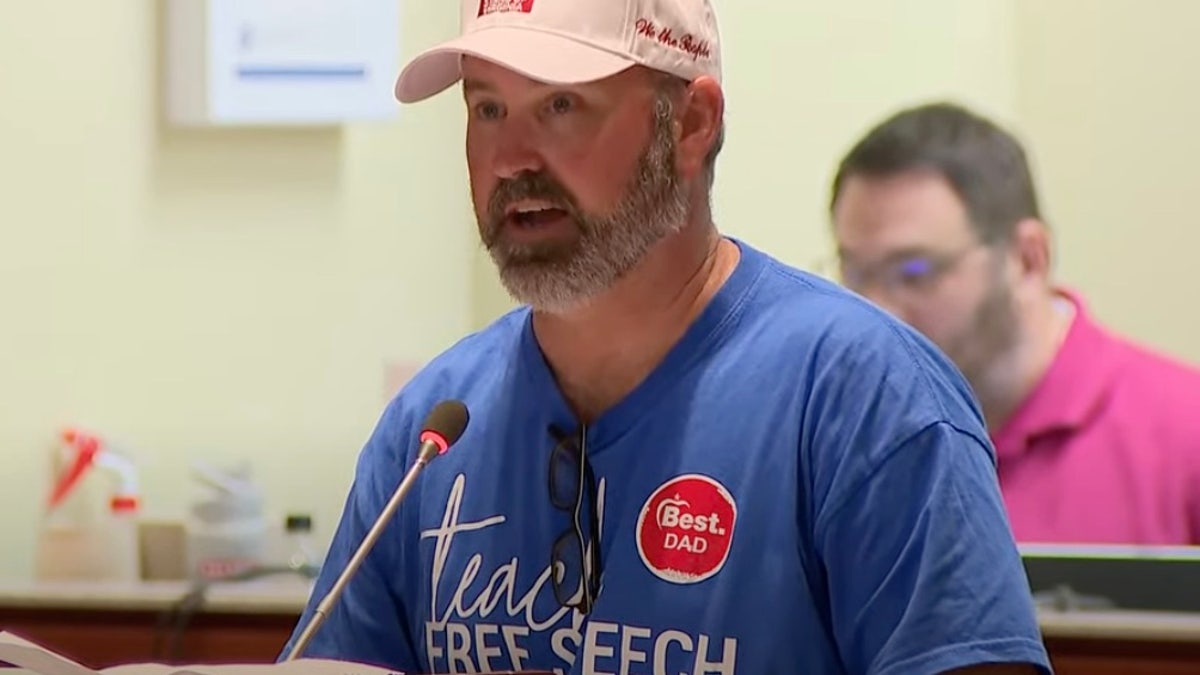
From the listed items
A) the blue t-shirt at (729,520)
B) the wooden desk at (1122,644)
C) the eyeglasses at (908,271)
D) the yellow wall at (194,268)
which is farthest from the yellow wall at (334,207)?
the blue t-shirt at (729,520)

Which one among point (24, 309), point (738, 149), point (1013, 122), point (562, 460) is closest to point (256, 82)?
point (24, 309)

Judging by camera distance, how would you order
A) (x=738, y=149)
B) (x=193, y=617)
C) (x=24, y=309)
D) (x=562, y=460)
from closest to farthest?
(x=562, y=460) < (x=193, y=617) < (x=24, y=309) < (x=738, y=149)

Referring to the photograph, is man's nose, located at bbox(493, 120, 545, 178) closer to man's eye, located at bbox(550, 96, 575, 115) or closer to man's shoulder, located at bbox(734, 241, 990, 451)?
man's eye, located at bbox(550, 96, 575, 115)

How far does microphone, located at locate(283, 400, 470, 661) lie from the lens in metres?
1.28

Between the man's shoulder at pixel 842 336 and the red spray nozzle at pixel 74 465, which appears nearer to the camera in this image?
the man's shoulder at pixel 842 336

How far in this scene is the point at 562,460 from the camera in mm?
1416

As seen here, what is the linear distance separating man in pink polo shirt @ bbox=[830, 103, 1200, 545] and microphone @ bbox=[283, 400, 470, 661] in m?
1.27

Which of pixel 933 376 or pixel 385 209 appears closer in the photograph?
pixel 933 376

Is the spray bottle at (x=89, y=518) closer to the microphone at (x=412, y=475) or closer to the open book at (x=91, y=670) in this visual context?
the microphone at (x=412, y=475)

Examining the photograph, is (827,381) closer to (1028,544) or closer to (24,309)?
(1028,544)

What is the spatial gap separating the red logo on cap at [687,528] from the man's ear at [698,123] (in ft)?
0.81

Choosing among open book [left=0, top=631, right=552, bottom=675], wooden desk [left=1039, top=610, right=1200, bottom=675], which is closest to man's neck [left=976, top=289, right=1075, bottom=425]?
wooden desk [left=1039, top=610, right=1200, bottom=675]

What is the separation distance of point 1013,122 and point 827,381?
140cm

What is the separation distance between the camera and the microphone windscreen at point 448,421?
54.0 inches
